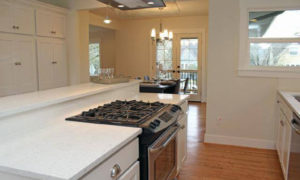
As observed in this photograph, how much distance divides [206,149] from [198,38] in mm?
4499

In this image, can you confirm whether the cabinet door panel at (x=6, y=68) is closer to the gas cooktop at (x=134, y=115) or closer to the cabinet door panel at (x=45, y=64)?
the cabinet door panel at (x=45, y=64)

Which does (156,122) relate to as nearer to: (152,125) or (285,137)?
(152,125)

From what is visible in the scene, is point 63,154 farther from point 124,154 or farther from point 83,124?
point 83,124

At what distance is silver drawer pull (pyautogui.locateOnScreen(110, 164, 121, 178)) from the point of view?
4.13 ft

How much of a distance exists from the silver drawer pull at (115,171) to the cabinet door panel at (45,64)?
3446mm

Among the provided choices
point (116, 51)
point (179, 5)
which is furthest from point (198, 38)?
point (116, 51)

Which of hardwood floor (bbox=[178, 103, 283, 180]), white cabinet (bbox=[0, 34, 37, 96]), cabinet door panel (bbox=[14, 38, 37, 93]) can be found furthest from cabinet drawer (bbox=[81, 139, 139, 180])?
cabinet door panel (bbox=[14, 38, 37, 93])

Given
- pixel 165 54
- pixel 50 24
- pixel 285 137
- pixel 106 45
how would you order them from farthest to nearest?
1. pixel 106 45
2. pixel 165 54
3. pixel 50 24
4. pixel 285 137

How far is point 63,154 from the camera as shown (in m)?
1.14

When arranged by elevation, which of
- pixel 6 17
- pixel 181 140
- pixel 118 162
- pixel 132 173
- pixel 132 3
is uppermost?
pixel 6 17

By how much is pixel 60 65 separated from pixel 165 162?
11.3ft

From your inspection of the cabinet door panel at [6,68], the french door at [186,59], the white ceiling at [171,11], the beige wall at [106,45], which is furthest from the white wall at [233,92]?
the beige wall at [106,45]

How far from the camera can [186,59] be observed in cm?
757

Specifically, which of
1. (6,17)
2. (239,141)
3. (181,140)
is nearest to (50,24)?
(6,17)
